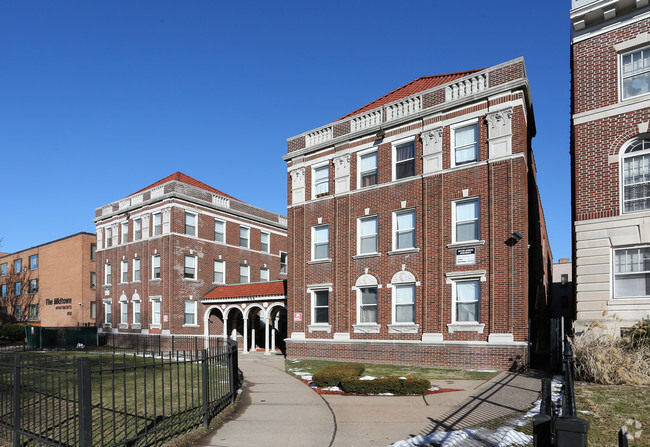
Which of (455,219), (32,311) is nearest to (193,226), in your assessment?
(455,219)

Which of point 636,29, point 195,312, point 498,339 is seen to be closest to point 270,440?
point 498,339

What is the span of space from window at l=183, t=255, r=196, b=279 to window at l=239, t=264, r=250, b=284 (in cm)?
432

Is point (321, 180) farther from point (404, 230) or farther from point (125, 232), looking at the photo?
point (125, 232)

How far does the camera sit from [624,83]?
1642cm

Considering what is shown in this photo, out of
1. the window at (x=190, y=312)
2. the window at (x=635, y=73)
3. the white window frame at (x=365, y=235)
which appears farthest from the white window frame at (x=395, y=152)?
the window at (x=190, y=312)

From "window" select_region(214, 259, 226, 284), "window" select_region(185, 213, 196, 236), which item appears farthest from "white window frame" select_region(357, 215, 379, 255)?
"window" select_region(214, 259, 226, 284)

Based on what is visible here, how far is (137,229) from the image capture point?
38.5 meters

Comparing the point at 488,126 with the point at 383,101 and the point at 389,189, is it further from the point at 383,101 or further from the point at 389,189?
the point at 383,101

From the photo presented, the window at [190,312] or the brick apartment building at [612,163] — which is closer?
the brick apartment building at [612,163]

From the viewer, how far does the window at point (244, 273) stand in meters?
39.7

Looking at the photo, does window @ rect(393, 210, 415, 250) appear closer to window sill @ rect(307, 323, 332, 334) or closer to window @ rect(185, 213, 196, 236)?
window sill @ rect(307, 323, 332, 334)

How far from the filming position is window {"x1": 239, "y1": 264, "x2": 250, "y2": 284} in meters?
39.7

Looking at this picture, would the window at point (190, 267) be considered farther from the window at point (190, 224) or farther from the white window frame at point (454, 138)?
the white window frame at point (454, 138)

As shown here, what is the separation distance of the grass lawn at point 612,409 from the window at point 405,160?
1241cm
